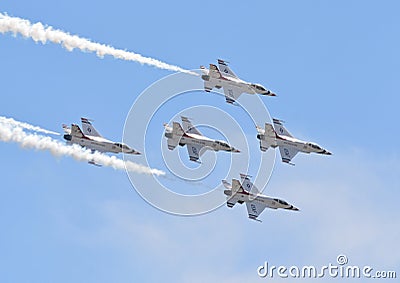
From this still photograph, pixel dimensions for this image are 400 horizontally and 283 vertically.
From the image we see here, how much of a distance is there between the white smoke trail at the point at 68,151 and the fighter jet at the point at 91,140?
3.21 ft

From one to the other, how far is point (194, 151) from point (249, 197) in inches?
267

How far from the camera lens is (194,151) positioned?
10988cm

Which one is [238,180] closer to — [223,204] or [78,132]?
[223,204]

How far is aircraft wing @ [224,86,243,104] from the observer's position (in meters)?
111

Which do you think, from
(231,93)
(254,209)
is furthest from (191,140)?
(254,209)

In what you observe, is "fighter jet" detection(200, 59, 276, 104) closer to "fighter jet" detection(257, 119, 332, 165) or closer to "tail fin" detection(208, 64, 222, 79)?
"tail fin" detection(208, 64, 222, 79)

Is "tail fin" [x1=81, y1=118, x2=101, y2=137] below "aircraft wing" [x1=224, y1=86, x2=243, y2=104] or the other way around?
below

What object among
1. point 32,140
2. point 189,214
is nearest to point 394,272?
point 189,214

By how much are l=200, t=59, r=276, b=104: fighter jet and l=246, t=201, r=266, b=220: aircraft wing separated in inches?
382

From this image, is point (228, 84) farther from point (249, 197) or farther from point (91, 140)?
point (91, 140)

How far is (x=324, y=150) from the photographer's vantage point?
389 feet

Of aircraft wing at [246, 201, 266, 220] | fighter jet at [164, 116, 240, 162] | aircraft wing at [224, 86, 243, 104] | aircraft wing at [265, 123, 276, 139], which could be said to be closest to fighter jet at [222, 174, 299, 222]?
aircraft wing at [246, 201, 266, 220]

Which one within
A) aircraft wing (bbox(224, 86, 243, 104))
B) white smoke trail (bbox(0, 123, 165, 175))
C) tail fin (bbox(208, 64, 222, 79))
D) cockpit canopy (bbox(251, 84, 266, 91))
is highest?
cockpit canopy (bbox(251, 84, 266, 91))

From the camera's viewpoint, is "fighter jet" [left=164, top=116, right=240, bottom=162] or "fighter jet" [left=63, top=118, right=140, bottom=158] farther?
"fighter jet" [left=164, top=116, right=240, bottom=162]
